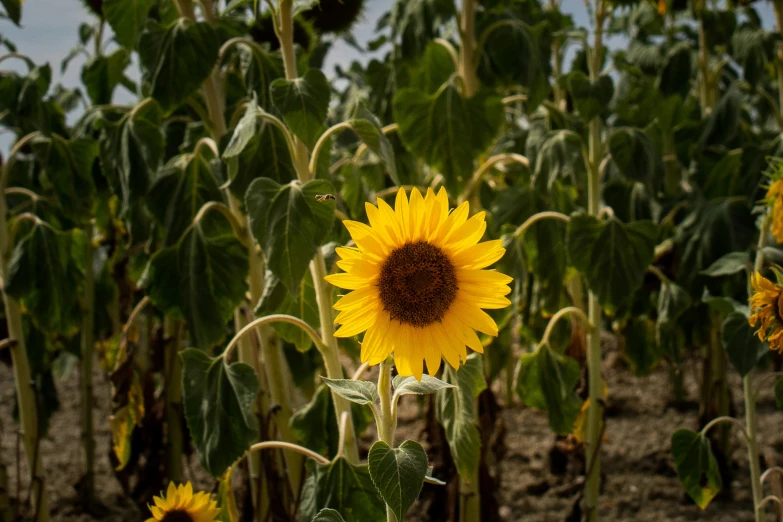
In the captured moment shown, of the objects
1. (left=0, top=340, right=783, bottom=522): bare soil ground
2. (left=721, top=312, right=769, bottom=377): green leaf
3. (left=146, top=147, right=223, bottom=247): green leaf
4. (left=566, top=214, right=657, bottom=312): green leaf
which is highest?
(left=146, top=147, right=223, bottom=247): green leaf

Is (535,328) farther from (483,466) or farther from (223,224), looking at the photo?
(223,224)

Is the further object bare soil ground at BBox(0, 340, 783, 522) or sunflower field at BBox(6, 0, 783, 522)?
bare soil ground at BBox(0, 340, 783, 522)

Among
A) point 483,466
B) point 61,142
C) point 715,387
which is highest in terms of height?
point 61,142

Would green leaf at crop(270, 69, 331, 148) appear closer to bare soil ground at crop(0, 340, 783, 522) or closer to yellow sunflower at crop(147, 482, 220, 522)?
yellow sunflower at crop(147, 482, 220, 522)

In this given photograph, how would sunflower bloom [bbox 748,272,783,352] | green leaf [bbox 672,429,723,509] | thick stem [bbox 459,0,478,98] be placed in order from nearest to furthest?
sunflower bloom [bbox 748,272,783,352], green leaf [bbox 672,429,723,509], thick stem [bbox 459,0,478,98]

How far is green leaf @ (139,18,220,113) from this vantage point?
171 cm

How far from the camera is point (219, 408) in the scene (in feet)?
4.92

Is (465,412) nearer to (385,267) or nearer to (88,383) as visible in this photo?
(385,267)

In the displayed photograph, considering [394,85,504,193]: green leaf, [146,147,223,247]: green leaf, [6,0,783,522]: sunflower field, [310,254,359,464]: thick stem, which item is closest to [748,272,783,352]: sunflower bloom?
[6,0,783,522]: sunflower field

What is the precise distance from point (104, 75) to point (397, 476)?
5.42 feet

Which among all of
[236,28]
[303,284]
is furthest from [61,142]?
[303,284]

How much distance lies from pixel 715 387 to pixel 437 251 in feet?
6.65

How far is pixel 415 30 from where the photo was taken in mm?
2426

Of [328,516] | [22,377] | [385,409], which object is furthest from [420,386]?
[22,377]
